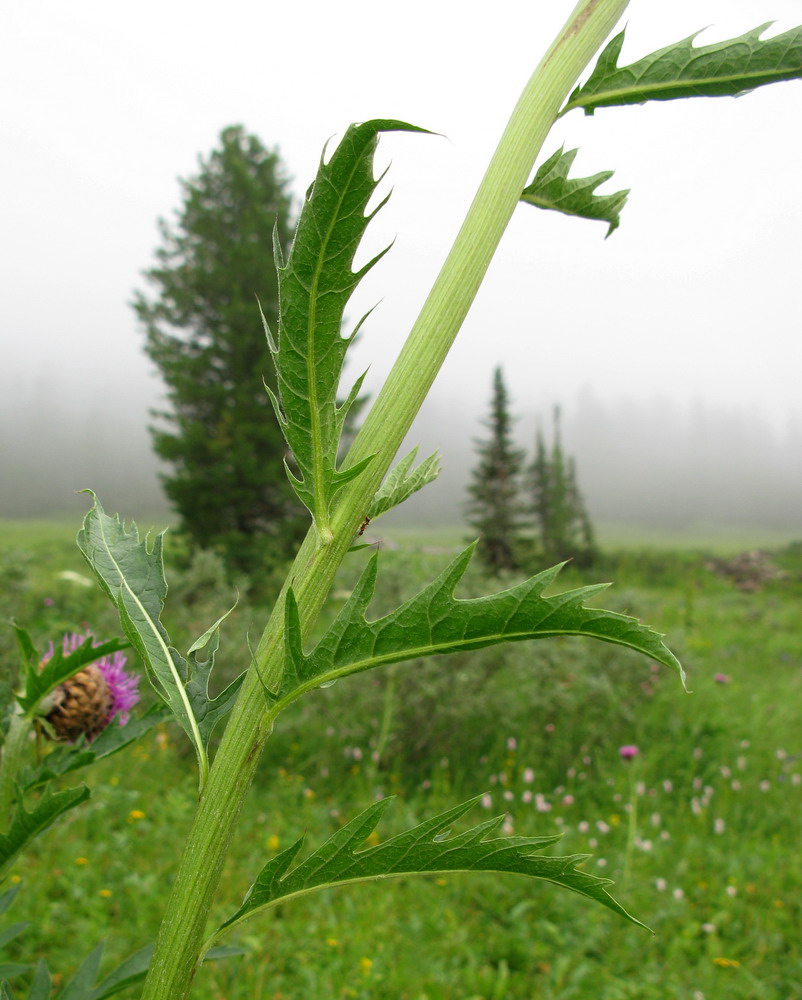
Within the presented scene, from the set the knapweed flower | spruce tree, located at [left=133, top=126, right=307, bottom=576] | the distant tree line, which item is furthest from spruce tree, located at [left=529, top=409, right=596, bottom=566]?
the knapweed flower

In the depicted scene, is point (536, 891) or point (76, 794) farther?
point (536, 891)

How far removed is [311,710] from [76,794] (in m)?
3.84

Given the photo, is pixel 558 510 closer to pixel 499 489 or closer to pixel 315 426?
pixel 499 489

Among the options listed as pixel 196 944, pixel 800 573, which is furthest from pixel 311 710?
pixel 800 573

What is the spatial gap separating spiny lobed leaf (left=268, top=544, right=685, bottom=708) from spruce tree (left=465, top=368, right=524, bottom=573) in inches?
571

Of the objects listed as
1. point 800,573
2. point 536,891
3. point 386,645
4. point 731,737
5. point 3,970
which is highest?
point 386,645

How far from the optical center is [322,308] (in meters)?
0.47

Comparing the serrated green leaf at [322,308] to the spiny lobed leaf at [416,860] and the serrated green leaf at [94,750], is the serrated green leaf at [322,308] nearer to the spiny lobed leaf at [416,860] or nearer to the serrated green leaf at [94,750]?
the spiny lobed leaf at [416,860]

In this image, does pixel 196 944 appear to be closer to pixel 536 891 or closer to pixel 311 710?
pixel 536 891

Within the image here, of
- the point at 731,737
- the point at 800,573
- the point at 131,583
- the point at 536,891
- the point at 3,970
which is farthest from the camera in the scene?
the point at 800,573

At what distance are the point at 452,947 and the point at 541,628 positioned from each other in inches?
102

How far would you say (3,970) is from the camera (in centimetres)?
71

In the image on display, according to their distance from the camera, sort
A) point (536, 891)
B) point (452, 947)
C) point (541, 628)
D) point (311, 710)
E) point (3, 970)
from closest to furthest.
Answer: point (541, 628)
point (3, 970)
point (452, 947)
point (536, 891)
point (311, 710)

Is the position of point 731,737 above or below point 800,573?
above
